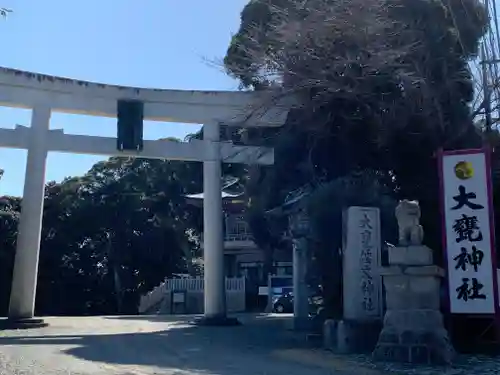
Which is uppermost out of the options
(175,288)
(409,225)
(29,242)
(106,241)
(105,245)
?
(106,241)

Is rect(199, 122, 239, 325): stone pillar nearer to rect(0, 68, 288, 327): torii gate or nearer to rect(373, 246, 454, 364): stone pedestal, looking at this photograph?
rect(0, 68, 288, 327): torii gate

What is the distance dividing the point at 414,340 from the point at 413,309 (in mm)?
470

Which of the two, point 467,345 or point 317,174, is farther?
point 317,174

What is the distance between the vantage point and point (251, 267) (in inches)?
1374

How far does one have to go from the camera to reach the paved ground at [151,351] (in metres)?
8.75

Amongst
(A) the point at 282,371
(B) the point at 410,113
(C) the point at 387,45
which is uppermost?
(C) the point at 387,45

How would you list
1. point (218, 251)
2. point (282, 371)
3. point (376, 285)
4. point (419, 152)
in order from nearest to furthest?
1. point (282, 371)
2. point (376, 285)
3. point (419, 152)
4. point (218, 251)

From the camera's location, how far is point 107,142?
1700 cm

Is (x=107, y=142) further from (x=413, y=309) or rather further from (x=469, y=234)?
(x=469, y=234)

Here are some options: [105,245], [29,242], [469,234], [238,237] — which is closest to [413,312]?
[469,234]

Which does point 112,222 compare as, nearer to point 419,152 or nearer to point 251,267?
point 251,267

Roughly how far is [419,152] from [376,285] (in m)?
3.00

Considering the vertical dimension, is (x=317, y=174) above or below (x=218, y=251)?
above

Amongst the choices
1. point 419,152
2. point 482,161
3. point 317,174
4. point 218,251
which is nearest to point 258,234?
point 218,251
